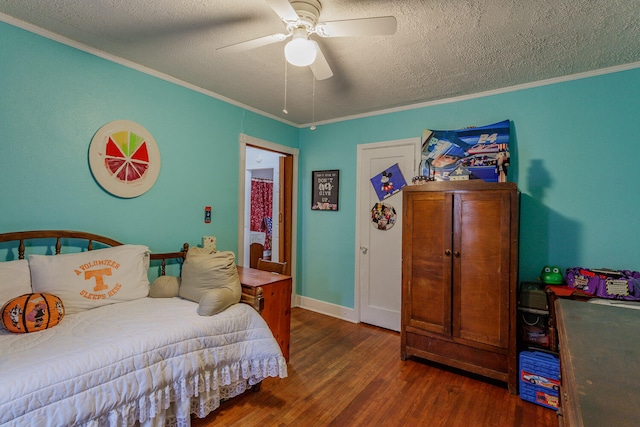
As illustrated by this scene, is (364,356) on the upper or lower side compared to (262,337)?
lower

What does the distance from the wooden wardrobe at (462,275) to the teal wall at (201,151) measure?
548 millimetres

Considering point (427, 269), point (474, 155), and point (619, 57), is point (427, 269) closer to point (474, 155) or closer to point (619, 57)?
point (474, 155)

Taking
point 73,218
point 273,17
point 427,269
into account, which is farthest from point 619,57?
point 73,218

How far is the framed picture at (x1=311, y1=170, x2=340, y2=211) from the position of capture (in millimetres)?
3797

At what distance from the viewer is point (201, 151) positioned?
294cm

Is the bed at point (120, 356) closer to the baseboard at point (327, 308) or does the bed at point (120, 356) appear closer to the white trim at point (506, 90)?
the baseboard at point (327, 308)

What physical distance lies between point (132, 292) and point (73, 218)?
0.69m

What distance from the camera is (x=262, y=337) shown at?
81.8 inches

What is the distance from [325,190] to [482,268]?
2070 mm

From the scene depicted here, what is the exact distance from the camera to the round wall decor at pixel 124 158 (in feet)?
7.44

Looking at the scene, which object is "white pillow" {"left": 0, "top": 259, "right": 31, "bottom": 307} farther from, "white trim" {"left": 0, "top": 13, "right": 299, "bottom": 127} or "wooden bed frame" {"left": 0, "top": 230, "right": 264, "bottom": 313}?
"white trim" {"left": 0, "top": 13, "right": 299, "bottom": 127}

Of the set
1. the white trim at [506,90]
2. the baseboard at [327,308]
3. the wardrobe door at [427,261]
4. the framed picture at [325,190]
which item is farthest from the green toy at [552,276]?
the framed picture at [325,190]

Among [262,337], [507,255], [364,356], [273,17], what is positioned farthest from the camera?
[364,356]

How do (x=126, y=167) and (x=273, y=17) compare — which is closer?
(x=273, y=17)
